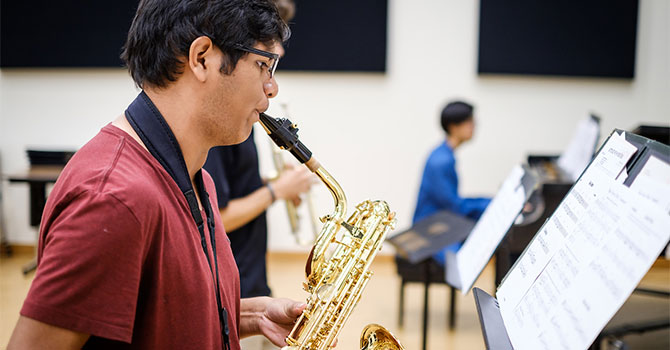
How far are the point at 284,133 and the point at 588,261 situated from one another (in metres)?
0.84

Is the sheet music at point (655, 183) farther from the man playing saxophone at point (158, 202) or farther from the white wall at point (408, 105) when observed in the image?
the white wall at point (408, 105)

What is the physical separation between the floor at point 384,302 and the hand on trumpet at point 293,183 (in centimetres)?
125

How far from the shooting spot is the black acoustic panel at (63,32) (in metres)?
5.18

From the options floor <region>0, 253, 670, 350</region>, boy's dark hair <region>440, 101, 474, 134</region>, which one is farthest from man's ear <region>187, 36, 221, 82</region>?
boy's dark hair <region>440, 101, 474, 134</region>

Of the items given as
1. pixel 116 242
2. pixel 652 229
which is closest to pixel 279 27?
pixel 116 242

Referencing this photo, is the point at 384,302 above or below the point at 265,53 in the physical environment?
below

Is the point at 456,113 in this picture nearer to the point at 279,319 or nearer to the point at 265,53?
the point at 279,319

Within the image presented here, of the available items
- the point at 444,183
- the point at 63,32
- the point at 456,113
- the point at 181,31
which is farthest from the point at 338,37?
the point at 181,31

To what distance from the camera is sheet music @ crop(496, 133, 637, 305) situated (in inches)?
47.3

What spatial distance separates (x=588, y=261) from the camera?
43.4 inches

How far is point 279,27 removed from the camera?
4.28 ft

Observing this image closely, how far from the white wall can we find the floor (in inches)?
26.2

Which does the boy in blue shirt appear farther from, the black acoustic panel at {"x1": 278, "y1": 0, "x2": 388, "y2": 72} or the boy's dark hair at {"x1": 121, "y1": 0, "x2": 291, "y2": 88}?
the boy's dark hair at {"x1": 121, "y1": 0, "x2": 291, "y2": 88}

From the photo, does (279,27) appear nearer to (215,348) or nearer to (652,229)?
(215,348)
